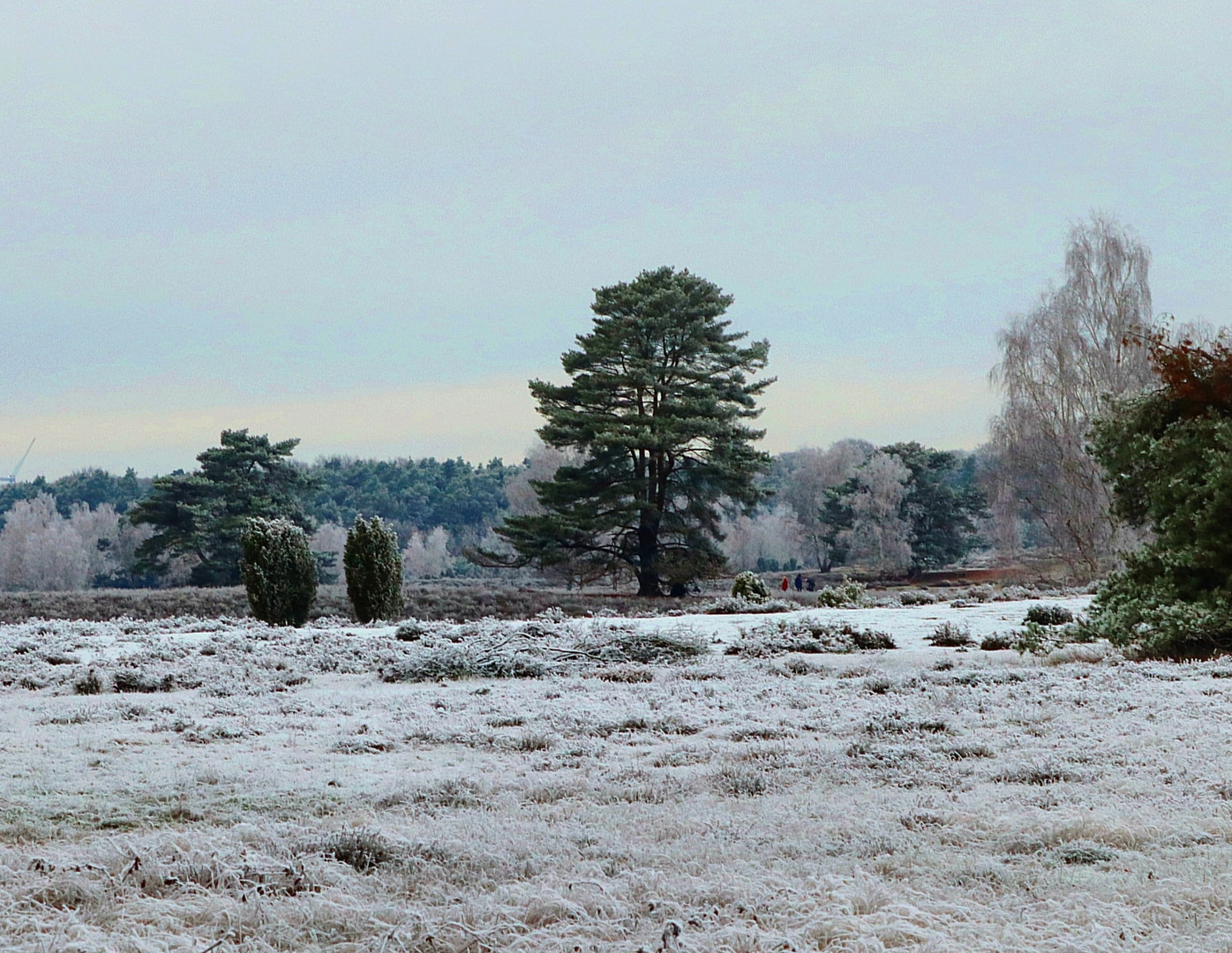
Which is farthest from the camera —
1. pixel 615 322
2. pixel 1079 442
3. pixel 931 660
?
pixel 615 322

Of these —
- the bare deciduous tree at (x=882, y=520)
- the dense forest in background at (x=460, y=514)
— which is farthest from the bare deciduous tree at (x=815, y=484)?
the bare deciduous tree at (x=882, y=520)

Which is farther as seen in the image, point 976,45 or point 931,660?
point 976,45

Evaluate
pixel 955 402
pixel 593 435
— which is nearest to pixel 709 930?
pixel 593 435

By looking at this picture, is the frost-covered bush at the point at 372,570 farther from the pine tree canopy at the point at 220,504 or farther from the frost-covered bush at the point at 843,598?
the pine tree canopy at the point at 220,504

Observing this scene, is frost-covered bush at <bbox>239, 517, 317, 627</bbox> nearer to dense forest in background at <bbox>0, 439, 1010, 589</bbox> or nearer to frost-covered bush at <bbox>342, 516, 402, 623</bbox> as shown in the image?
frost-covered bush at <bbox>342, 516, 402, 623</bbox>

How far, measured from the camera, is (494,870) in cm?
331

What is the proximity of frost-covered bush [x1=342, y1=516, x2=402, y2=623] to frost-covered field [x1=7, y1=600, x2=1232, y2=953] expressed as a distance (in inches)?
284

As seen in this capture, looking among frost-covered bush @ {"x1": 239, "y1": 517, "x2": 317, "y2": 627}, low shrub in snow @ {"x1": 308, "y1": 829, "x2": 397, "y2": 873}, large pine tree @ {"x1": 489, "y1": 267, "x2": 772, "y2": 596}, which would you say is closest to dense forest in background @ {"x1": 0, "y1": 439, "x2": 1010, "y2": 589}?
large pine tree @ {"x1": 489, "y1": 267, "x2": 772, "y2": 596}

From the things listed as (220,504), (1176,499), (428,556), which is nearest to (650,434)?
(220,504)

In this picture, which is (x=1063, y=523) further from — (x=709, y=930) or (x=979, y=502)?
(x=709, y=930)

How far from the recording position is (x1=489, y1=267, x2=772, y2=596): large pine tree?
26906 millimetres

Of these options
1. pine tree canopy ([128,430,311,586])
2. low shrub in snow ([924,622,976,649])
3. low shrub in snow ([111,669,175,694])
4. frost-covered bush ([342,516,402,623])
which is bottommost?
low shrub in snow ([111,669,175,694])

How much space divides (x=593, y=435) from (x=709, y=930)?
24.7 metres

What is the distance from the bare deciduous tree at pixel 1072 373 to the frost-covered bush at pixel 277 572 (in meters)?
19.2
